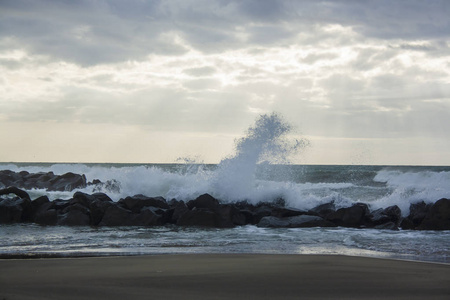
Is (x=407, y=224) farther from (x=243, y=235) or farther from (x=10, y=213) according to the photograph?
(x=10, y=213)

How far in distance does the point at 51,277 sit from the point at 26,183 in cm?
2632

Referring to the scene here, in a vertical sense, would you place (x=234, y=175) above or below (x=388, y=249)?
above

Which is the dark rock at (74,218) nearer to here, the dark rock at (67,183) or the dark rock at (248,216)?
the dark rock at (248,216)

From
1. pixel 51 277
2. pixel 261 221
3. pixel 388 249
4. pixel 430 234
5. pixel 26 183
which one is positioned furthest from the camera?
pixel 26 183

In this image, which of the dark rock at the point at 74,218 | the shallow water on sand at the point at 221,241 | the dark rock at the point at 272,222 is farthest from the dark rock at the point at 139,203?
the dark rock at the point at 272,222

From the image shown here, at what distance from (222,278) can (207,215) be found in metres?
6.60

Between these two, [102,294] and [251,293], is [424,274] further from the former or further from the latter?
[102,294]

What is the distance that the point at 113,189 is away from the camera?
73.0ft

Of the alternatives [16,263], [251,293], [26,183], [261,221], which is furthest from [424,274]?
[26,183]

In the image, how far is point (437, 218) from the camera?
1166 centimetres

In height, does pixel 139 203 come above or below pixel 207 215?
above

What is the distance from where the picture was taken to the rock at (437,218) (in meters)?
11.5

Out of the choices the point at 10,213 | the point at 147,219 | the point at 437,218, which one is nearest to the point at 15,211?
the point at 10,213

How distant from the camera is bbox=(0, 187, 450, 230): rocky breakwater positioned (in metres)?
11.8
